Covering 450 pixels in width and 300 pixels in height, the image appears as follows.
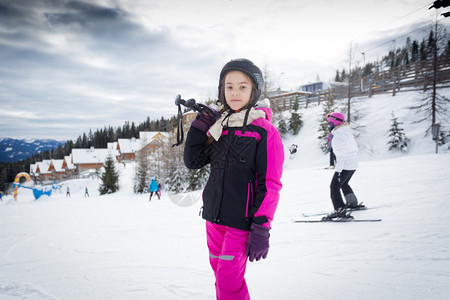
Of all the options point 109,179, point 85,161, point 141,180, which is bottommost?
point 109,179

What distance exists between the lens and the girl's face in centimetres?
187

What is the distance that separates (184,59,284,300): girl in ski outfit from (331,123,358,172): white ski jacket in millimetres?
3449

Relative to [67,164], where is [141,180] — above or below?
above

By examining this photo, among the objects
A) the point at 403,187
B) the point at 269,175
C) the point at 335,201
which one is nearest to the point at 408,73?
the point at 403,187

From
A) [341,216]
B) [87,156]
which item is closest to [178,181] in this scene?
[341,216]

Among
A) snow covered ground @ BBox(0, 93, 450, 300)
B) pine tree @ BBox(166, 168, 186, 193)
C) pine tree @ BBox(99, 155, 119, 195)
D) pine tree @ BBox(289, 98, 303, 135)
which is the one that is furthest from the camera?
pine tree @ BBox(99, 155, 119, 195)

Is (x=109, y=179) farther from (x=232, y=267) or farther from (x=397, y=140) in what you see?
(x=232, y=267)

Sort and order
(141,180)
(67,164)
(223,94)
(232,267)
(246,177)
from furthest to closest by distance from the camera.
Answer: (67,164) < (141,180) < (223,94) < (246,177) < (232,267)

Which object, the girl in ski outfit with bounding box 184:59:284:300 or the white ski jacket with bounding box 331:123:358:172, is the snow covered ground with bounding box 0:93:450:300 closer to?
the girl in ski outfit with bounding box 184:59:284:300

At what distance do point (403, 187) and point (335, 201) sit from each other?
3.21m

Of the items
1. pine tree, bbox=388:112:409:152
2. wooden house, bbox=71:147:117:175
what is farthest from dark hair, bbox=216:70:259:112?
wooden house, bbox=71:147:117:175

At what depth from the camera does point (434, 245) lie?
3.09 meters

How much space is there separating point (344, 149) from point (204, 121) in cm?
385

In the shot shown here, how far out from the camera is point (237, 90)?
187 cm
